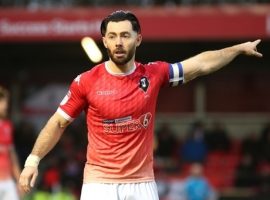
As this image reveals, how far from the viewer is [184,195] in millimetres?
15359

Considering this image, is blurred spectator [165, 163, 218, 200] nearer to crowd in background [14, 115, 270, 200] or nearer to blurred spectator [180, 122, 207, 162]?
crowd in background [14, 115, 270, 200]

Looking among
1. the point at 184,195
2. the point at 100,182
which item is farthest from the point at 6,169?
the point at 184,195

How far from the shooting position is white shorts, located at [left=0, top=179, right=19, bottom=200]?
1048cm

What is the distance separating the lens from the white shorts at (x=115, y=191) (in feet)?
20.5

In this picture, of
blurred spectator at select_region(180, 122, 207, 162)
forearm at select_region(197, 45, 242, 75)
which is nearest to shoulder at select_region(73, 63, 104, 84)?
forearm at select_region(197, 45, 242, 75)

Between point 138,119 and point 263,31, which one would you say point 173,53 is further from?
point 138,119

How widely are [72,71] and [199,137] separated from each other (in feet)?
12.2

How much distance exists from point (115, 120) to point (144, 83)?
1.11 ft

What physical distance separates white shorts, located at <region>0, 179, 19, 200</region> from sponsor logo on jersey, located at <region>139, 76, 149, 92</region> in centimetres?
446

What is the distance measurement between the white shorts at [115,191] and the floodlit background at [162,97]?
27.5 ft

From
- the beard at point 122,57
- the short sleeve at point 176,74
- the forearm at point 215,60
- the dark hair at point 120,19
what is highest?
the dark hair at point 120,19

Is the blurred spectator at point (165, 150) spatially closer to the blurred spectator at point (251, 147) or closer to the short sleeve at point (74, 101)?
the blurred spectator at point (251, 147)

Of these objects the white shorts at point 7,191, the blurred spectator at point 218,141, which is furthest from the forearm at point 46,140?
the blurred spectator at point 218,141

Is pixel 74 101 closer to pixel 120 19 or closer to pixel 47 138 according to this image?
pixel 47 138
